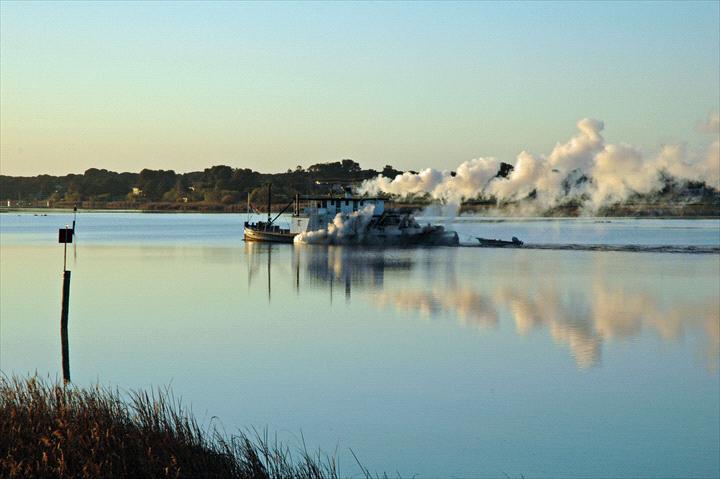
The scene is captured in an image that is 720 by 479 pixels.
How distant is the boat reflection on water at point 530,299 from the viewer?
35.6 metres

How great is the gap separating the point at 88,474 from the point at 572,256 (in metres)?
76.7

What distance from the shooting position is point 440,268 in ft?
230

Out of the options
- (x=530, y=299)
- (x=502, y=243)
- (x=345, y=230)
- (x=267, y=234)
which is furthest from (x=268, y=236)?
(x=530, y=299)

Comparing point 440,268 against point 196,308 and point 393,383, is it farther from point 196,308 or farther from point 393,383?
point 393,383

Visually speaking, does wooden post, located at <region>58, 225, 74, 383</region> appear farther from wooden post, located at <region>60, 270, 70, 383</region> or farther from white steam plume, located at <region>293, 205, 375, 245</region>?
white steam plume, located at <region>293, 205, 375, 245</region>

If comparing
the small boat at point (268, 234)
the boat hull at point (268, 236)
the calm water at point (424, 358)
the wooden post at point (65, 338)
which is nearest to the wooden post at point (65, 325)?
the wooden post at point (65, 338)

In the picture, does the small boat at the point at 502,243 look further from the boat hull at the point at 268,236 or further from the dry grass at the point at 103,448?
the dry grass at the point at 103,448

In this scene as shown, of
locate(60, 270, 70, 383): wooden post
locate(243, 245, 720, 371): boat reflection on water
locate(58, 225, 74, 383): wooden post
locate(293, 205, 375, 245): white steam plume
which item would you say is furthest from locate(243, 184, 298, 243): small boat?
locate(60, 270, 70, 383): wooden post

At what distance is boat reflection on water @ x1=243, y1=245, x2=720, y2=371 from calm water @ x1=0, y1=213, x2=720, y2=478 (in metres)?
0.17

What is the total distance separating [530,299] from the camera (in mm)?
47969

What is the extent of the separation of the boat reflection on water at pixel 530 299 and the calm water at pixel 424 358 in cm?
17

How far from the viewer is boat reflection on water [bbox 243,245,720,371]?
35562mm

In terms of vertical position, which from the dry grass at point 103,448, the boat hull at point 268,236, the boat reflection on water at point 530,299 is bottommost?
the boat reflection on water at point 530,299

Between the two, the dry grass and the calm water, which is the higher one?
the dry grass
